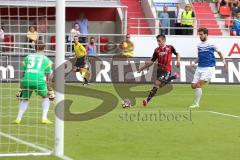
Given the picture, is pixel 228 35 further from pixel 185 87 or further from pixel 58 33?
pixel 58 33

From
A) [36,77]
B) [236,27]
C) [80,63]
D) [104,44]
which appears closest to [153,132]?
[36,77]

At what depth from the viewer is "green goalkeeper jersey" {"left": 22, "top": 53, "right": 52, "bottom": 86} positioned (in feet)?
52.4

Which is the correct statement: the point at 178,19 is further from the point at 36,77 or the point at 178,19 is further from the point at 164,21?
the point at 36,77

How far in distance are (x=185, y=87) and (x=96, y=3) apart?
1114cm

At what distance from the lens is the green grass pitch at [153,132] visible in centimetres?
1244

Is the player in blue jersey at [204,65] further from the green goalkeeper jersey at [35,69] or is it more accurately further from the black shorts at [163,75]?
the green goalkeeper jersey at [35,69]

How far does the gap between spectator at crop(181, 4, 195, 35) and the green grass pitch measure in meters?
13.8

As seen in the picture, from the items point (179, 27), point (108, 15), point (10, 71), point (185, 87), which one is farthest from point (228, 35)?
point (10, 71)

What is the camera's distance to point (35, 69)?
1599cm

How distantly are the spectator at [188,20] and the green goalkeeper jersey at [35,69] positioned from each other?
70.5 ft

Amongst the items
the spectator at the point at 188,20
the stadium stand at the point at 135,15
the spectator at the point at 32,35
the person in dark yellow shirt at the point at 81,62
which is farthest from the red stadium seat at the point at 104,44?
the spectator at the point at 32,35

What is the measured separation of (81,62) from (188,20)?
8.89m

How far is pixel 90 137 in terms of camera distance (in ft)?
46.9

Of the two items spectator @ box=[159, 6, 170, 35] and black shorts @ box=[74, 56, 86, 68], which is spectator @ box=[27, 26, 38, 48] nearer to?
black shorts @ box=[74, 56, 86, 68]
